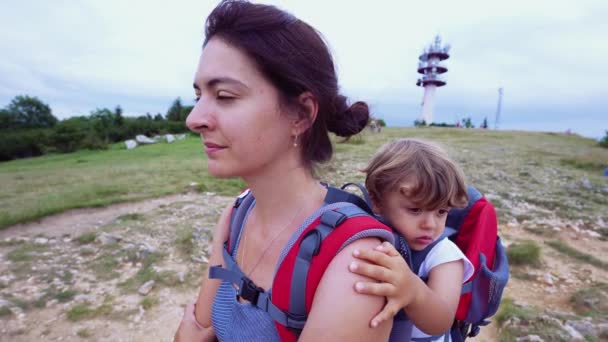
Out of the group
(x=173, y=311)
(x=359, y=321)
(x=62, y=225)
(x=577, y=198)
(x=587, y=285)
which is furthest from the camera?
Result: (x=577, y=198)

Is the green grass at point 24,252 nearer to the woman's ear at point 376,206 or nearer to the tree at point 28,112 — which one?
the woman's ear at point 376,206

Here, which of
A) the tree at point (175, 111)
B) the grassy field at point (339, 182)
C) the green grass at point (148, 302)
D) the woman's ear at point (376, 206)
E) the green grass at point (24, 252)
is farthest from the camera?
the tree at point (175, 111)

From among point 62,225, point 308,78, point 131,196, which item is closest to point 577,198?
point 308,78

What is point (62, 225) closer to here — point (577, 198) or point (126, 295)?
point (126, 295)

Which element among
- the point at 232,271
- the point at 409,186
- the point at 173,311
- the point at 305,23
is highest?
the point at 305,23

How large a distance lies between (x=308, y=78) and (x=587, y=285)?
483 cm

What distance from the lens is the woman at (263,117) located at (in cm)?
140

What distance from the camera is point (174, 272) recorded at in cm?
440

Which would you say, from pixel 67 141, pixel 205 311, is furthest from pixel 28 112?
pixel 205 311

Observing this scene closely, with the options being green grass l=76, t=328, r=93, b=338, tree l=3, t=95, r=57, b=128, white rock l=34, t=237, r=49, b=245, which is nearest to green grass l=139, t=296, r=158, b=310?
green grass l=76, t=328, r=93, b=338

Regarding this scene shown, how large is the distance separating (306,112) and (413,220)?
2.68 ft

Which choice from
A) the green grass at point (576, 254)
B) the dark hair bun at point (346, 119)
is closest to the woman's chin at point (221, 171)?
the dark hair bun at point (346, 119)

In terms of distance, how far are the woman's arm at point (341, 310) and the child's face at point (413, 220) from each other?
0.72 m

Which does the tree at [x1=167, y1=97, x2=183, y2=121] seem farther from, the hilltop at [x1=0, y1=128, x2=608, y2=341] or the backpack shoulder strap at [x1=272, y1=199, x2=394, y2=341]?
the backpack shoulder strap at [x1=272, y1=199, x2=394, y2=341]
